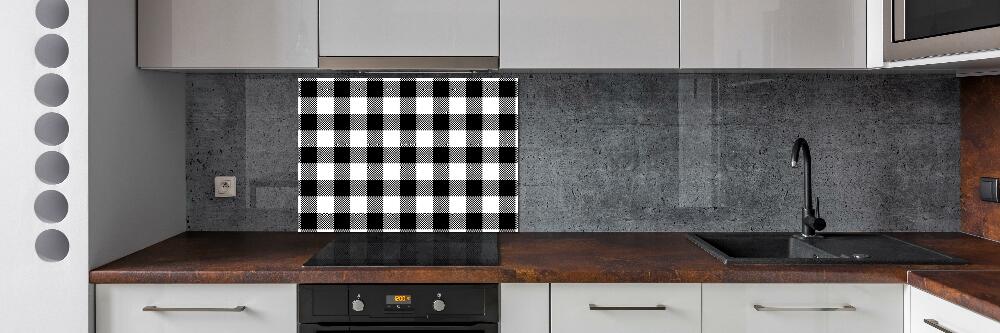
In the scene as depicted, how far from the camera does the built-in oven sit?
6.17 ft

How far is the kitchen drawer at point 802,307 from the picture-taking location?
1.87 m

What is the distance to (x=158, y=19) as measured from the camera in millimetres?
2152

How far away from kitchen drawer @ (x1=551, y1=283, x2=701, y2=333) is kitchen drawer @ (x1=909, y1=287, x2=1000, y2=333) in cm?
52

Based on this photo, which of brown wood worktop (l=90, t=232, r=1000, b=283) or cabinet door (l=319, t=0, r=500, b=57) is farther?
Answer: cabinet door (l=319, t=0, r=500, b=57)

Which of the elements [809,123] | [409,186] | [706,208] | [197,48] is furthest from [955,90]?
[197,48]

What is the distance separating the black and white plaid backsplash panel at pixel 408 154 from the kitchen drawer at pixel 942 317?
1226 millimetres

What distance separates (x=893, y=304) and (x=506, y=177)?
1.23m

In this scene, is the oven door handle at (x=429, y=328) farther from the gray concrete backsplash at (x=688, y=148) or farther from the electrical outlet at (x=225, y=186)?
the electrical outlet at (x=225, y=186)

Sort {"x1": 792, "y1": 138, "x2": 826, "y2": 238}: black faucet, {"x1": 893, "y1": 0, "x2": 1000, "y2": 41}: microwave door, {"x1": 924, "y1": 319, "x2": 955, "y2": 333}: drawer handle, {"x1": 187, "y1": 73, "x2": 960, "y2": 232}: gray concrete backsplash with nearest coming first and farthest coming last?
{"x1": 924, "y1": 319, "x2": 955, "y2": 333}: drawer handle, {"x1": 893, "y1": 0, "x2": 1000, "y2": 41}: microwave door, {"x1": 792, "y1": 138, "x2": 826, "y2": 238}: black faucet, {"x1": 187, "y1": 73, "x2": 960, "y2": 232}: gray concrete backsplash

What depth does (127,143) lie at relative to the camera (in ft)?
6.93

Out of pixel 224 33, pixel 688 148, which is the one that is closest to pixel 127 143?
pixel 224 33

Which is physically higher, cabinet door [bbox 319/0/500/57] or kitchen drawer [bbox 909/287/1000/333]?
cabinet door [bbox 319/0/500/57]

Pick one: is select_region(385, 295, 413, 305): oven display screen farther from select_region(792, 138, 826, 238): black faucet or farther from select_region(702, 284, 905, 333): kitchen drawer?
select_region(792, 138, 826, 238): black faucet

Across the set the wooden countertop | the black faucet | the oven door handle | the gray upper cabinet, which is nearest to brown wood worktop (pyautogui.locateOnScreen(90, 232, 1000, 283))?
the wooden countertop
